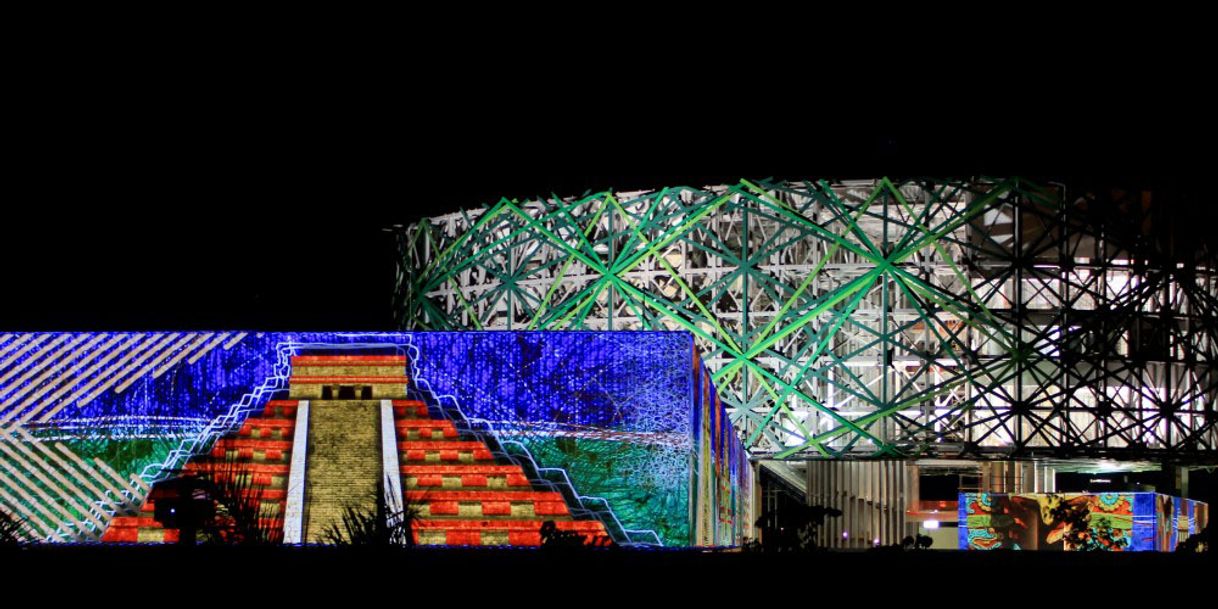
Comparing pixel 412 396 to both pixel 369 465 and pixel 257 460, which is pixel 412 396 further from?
pixel 257 460

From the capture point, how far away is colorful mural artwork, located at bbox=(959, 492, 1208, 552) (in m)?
28.5

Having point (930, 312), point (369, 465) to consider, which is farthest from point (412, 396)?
point (930, 312)

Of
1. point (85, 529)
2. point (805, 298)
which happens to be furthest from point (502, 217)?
point (85, 529)

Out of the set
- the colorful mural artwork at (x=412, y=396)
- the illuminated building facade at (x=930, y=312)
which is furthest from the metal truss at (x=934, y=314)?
the colorful mural artwork at (x=412, y=396)

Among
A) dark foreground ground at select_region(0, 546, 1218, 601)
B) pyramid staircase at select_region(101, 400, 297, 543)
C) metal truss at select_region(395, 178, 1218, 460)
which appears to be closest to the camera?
dark foreground ground at select_region(0, 546, 1218, 601)

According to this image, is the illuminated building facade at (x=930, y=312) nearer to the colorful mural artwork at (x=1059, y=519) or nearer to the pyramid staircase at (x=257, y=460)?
the colorful mural artwork at (x=1059, y=519)

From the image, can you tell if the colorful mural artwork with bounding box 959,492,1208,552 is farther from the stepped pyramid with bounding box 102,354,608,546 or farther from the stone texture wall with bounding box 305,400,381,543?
the stone texture wall with bounding box 305,400,381,543

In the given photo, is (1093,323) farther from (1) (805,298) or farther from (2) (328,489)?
(2) (328,489)

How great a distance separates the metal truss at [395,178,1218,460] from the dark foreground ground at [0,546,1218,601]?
2492 centimetres

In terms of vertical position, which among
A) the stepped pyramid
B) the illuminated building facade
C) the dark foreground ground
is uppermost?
the illuminated building facade

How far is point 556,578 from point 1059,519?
23.0 metres

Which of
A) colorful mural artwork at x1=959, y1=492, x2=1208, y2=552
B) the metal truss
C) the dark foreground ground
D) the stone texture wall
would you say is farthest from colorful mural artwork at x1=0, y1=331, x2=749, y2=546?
the metal truss

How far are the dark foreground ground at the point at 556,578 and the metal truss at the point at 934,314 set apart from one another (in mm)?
24923

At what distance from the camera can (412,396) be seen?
59.3ft
